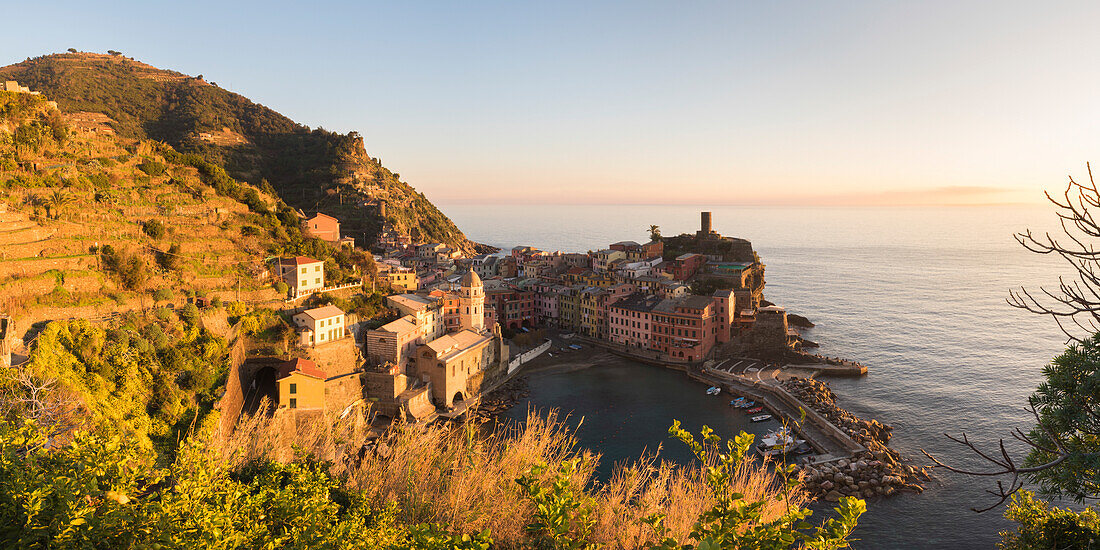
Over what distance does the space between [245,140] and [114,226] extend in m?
66.5

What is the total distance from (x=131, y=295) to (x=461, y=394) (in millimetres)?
16935

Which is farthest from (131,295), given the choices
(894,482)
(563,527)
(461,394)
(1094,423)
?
(894,482)

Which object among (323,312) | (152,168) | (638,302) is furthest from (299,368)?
(638,302)

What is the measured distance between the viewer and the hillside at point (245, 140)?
2852 inches

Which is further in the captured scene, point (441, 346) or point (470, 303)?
point (470, 303)

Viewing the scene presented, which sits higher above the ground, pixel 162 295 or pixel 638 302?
pixel 162 295

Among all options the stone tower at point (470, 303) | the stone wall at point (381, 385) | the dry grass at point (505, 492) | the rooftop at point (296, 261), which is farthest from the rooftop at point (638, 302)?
the dry grass at point (505, 492)

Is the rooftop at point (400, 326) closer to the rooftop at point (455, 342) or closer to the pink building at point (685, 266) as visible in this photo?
the rooftop at point (455, 342)

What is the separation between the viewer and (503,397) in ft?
113

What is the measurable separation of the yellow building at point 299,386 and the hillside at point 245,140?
42308 mm

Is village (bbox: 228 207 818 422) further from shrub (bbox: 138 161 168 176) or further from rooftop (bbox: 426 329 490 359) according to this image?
shrub (bbox: 138 161 168 176)

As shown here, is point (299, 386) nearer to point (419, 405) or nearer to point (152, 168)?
point (419, 405)

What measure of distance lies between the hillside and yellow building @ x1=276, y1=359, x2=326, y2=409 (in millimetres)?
42308

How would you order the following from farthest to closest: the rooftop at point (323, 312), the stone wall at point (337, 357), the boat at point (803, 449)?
the rooftop at point (323, 312), the stone wall at point (337, 357), the boat at point (803, 449)
